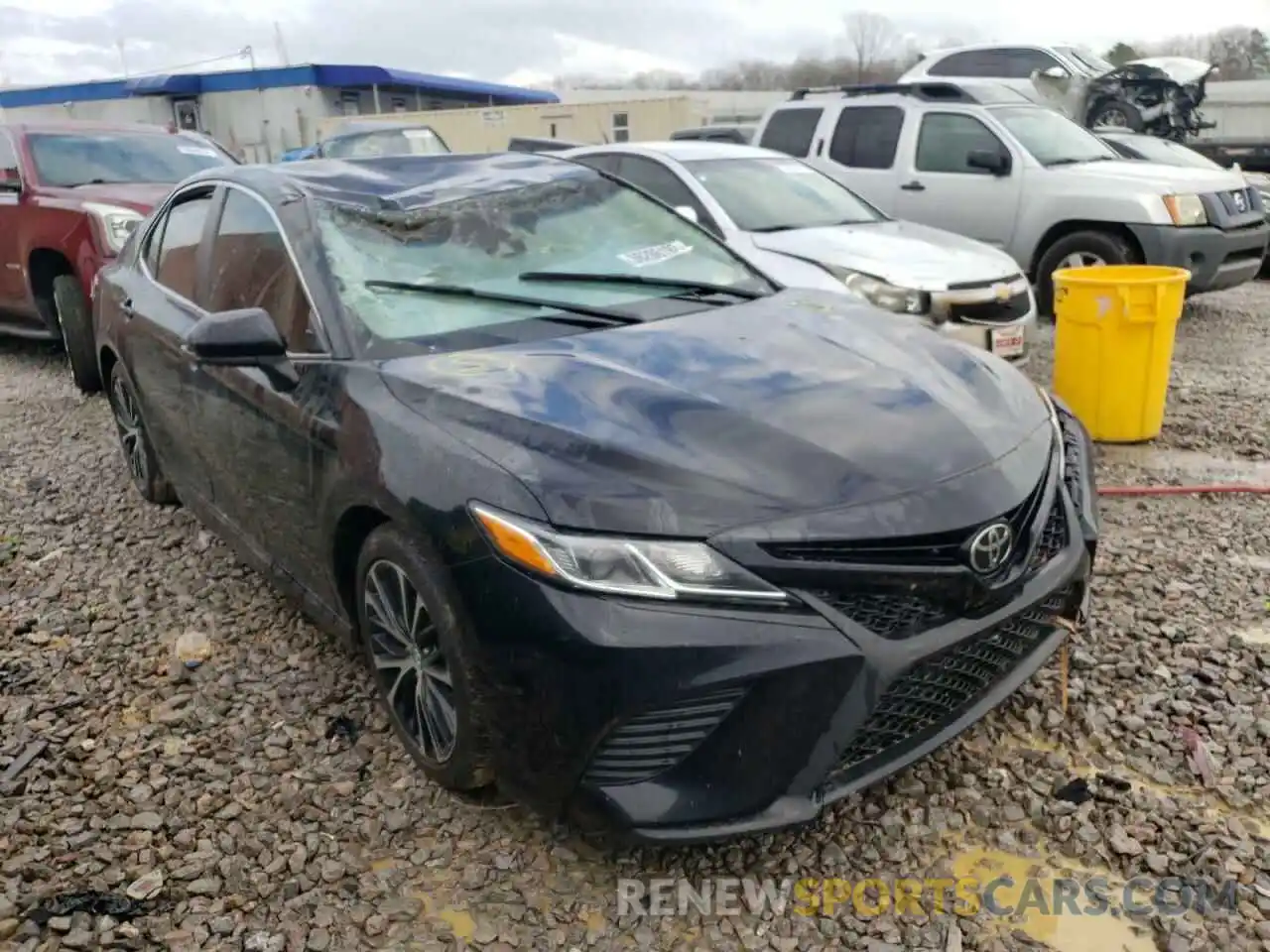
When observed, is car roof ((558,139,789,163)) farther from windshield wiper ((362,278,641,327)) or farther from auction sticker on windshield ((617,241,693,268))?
windshield wiper ((362,278,641,327))

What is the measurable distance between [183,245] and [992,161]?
671 centimetres

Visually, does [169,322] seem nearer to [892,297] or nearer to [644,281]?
[644,281]

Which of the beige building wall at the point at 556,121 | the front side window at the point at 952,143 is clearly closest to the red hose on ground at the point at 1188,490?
the front side window at the point at 952,143

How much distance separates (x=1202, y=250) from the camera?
7945 mm

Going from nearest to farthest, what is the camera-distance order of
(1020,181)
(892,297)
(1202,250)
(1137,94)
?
(892,297) < (1202,250) < (1020,181) < (1137,94)

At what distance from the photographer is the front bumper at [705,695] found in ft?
7.05

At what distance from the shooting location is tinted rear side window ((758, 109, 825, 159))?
967 cm

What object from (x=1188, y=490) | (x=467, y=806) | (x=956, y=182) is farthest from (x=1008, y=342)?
(x=467, y=806)

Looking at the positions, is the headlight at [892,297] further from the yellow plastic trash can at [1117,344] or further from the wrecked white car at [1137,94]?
the wrecked white car at [1137,94]

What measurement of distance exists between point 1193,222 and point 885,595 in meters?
7.17

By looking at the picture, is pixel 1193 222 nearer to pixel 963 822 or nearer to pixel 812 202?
pixel 812 202

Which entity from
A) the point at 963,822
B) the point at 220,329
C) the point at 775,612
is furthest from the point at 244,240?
the point at 963,822

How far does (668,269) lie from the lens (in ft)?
11.8

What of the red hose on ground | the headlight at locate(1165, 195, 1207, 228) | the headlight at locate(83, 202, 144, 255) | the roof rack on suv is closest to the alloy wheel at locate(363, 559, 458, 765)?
the red hose on ground
